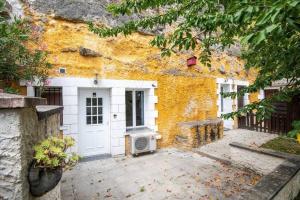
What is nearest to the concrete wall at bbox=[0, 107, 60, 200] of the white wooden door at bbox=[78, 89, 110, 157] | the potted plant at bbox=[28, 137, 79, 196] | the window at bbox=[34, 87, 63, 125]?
the potted plant at bbox=[28, 137, 79, 196]

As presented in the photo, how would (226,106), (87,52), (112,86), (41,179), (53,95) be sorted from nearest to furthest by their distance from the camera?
(41,179)
(53,95)
(87,52)
(112,86)
(226,106)

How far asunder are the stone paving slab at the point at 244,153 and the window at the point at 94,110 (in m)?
3.59

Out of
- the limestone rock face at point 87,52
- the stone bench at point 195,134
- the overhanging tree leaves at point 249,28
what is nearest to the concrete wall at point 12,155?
the overhanging tree leaves at point 249,28

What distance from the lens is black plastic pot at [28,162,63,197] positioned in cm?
176

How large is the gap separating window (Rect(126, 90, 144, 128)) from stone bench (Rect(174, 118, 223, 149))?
1.55 m

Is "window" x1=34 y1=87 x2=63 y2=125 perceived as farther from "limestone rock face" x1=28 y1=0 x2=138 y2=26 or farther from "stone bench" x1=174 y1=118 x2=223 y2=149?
"stone bench" x1=174 y1=118 x2=223 y2=149

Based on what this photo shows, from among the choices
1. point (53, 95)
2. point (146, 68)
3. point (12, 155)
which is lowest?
point (12, 155)

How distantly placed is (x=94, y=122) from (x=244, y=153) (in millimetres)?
4611

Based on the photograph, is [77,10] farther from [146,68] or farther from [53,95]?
[146,68]

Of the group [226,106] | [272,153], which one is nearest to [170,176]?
[272,153]

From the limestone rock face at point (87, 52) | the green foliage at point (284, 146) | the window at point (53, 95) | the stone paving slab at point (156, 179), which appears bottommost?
the stone paving slab at point (156, 179)

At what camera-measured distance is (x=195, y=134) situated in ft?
24.5

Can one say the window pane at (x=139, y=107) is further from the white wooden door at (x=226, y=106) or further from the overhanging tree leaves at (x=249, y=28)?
the white wooden door at (x=226, y=106)

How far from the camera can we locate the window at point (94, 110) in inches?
258
